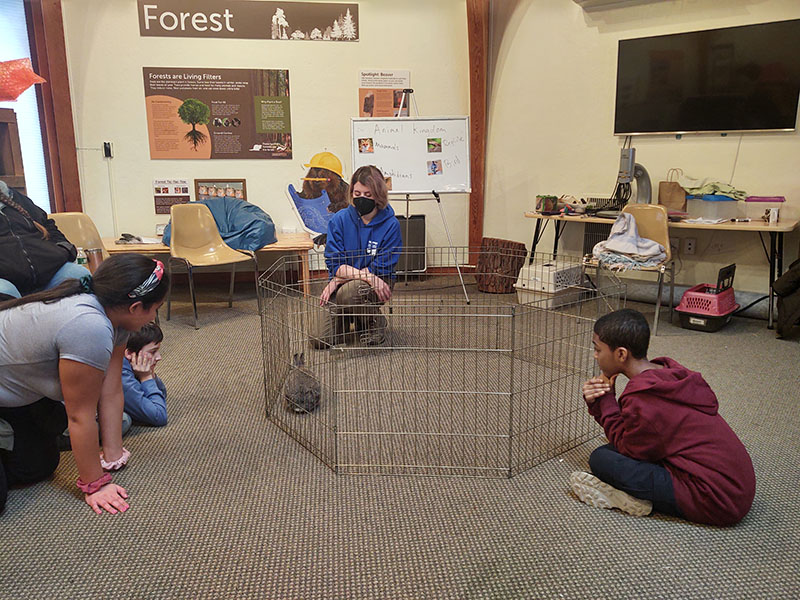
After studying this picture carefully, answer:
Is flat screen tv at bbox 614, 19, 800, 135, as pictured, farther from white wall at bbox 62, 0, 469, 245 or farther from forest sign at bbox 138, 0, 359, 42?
forest sign at bbox 138, 0, 359, 42

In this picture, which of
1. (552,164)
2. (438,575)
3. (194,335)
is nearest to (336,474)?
(438,575)

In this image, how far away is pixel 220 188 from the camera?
17.7 feet

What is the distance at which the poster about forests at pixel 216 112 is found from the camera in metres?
5.19

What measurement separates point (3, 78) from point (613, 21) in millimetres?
4405

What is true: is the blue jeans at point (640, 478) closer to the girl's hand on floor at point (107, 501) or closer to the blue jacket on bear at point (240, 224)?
the girl's hand on floor at point (107, 501)

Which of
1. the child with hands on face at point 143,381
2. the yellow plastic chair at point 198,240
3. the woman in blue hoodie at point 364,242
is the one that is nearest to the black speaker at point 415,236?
the yellow plastic chair at point 198,240

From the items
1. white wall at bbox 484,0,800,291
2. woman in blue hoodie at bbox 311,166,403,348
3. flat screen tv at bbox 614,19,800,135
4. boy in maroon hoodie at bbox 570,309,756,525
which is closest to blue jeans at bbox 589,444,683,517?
boy in maroon hoodie at bbox 570,309,756,525

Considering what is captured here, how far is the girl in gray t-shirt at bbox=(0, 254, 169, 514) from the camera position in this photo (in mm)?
1819

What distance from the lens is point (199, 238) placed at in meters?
4.59

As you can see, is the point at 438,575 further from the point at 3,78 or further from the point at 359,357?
the point at 3,78

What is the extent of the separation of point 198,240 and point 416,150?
6.27 ft

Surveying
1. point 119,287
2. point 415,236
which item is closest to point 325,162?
point 415,236

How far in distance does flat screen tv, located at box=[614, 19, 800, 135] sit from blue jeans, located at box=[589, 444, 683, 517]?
10.7 ft

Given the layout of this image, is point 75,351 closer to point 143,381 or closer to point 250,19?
point 143,381
